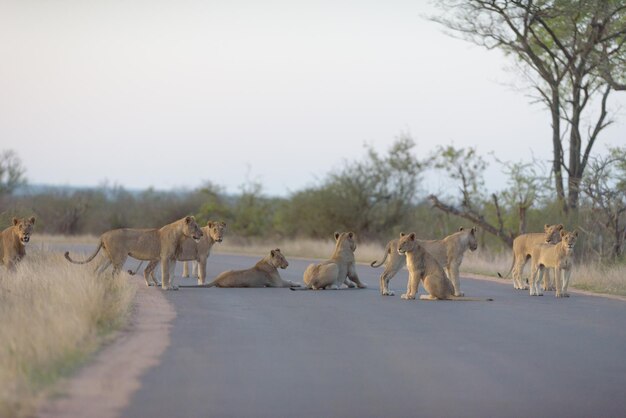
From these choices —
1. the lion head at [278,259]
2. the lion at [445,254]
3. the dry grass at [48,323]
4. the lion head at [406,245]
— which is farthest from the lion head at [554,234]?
the dry grass at [48,323]

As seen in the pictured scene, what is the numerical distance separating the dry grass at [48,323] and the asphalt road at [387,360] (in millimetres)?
815

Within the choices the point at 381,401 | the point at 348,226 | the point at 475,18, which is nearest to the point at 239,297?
the point at 381,401

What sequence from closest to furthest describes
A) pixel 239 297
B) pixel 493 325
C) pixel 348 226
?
pixel 493 325, pixel 239 297, pixel 348 226

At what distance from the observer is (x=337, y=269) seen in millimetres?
21266

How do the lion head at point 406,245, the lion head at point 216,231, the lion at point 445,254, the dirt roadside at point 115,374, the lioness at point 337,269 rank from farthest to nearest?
the lion head at point 216,231
the lioness at point 337,269
the lion at point 445,254
the lion head at point 406,245
the dirt roadside at point 115,374

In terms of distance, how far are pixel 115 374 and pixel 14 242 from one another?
11895mm

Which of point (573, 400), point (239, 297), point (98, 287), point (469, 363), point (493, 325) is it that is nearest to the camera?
point (573, 400)

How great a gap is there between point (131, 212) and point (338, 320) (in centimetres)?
5390

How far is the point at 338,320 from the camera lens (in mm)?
15266

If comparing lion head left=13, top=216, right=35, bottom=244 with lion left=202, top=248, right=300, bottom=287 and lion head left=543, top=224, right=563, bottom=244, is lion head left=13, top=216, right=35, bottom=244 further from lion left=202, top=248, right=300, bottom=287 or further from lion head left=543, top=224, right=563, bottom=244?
lion head left=543, top=224, right=563, bottom=244

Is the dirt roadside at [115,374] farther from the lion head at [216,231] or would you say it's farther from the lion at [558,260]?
the lion at [558,260]

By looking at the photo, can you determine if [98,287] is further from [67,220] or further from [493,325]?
[67,220]

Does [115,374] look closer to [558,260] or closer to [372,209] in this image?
[558,260]

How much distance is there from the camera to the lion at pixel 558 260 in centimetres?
1941
